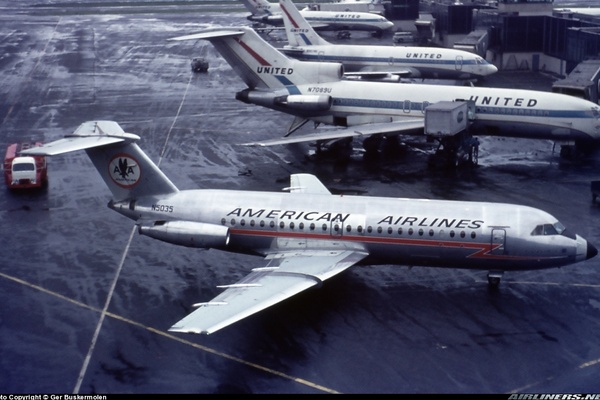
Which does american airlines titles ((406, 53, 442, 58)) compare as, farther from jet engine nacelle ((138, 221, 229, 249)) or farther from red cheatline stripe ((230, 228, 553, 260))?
jet engine nacelle ((138, 221, 229, 249))

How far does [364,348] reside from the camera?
82.8ft

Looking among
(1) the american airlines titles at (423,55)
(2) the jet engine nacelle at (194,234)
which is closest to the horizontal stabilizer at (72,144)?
(2) the jet engine nacelle at (194,234)

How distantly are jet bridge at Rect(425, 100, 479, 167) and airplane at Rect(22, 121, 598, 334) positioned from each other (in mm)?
16733

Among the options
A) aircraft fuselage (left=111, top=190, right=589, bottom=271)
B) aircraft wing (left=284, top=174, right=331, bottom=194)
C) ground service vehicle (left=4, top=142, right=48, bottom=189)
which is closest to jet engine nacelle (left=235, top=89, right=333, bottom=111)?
ground service vehicle (left=4, top=142, right=48, bottom=189)

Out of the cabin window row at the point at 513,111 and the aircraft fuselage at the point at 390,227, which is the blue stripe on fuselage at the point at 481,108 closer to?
the cabin window row at the point at 513,111

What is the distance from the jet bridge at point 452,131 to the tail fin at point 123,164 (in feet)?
65.3

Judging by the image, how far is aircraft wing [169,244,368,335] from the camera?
23281 millimetres

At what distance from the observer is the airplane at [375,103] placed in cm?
4678

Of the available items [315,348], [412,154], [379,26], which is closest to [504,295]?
[315,348]

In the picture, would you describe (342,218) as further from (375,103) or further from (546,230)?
(375,103)

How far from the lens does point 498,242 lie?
91.8 ft

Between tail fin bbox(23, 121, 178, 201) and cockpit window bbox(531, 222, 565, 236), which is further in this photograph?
tail fin bbox(23, 121, 178, 201)

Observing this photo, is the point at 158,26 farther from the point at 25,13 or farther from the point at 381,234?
the point at 381,234

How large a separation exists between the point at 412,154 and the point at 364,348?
26157 millimetres
